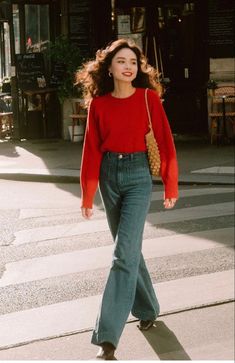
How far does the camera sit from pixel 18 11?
1845 centimetres

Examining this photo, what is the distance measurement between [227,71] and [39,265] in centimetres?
1125

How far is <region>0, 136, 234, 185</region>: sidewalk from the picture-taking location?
13.2 m

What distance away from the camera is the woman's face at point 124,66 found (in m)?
5.16

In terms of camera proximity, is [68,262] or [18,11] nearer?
[68,262]

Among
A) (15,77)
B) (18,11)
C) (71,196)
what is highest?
(18,11)

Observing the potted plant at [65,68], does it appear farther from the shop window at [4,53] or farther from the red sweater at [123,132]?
the red sweater at [123,132]

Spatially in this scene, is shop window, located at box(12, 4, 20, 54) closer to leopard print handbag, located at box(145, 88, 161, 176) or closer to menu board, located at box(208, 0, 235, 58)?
menu board, located at box(208, 0, 235, 58)

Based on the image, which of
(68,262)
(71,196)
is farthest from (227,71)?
(68,262)

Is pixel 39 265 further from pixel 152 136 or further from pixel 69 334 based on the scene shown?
pixel 152 136

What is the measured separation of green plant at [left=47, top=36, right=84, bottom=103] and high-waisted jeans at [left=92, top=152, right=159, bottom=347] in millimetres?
12669

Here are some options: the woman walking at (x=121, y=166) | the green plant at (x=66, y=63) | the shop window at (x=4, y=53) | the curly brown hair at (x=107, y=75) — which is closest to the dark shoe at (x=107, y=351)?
the woman walking at (x=121, y=166)

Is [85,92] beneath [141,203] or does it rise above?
above

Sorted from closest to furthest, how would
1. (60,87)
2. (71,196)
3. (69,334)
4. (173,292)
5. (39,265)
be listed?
(69,334) → (173,292) → (39,265) → (71,196) → (60,87)

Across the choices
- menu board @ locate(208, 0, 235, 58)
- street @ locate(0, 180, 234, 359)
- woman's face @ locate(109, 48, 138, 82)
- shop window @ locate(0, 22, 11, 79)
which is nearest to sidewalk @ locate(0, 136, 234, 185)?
street @ locate(0, 180, 234, 359)
